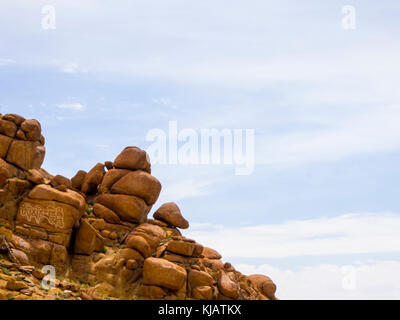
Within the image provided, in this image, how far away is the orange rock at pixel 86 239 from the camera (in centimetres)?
4181

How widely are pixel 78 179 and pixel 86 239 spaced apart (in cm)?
1077

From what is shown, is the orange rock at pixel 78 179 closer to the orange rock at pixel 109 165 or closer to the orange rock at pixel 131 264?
the orange rock at pixel 109 165

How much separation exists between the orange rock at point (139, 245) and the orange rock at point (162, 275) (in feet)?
5.94

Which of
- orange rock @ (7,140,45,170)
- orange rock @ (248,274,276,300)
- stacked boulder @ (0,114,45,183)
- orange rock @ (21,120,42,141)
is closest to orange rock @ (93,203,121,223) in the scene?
stacked boulder @ (0,114,45,183)

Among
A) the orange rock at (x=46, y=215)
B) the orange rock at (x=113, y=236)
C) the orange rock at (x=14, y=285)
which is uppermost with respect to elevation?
the orange rock at (x=46, y=215)

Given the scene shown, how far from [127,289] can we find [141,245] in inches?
166

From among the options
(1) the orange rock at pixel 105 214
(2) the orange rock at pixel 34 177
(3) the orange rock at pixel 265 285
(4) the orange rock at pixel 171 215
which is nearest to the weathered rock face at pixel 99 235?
(2) the orange rock at pixel 34 177

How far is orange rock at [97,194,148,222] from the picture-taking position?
153ft

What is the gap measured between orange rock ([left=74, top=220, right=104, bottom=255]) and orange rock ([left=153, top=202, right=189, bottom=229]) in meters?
10.5

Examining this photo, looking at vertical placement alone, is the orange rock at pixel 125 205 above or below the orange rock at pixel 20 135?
below

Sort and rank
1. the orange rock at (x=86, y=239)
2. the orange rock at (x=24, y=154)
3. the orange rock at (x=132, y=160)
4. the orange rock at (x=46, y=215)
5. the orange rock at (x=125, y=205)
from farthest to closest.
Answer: the orange rock at (x=132, y=160) < the orange rock at (x=125, y=205) < the orange rock at (x=24, y=154) < the orange rock at (x=86, y=239) < the orange rock at (x=46, y=215)

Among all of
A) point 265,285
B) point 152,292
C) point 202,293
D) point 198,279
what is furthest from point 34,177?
point 265,285

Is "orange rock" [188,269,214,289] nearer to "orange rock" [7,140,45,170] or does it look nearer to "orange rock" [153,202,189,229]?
"orange rock" [153,202,189,229]
